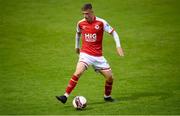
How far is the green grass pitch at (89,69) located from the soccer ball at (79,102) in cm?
15

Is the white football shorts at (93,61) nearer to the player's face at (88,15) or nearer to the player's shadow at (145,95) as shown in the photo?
the player's face at (88,15)

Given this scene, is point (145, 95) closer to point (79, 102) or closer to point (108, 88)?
point (108, 88)

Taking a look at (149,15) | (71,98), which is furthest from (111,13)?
(71,98)

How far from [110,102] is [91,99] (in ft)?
1.81

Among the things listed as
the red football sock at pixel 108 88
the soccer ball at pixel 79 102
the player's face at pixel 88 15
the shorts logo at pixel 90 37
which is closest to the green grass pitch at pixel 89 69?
the soccer ball at pixel 79 102

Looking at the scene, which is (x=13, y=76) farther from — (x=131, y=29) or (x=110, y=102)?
(x=131, y=29)

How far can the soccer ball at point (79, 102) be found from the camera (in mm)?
13234

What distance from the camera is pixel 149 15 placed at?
23.2 meters

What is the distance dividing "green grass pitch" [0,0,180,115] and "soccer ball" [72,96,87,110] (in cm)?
15

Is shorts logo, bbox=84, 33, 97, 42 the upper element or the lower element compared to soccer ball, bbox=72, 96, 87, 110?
upper

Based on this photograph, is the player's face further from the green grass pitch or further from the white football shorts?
the green grass pitch

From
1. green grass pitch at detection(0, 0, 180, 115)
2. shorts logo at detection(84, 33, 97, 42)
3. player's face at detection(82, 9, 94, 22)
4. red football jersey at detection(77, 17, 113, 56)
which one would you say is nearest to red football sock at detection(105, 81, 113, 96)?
green grass pitch at detection(0, 0, 180, 115)

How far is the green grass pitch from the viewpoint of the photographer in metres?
13.8

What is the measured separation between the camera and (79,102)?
13.2 metres
